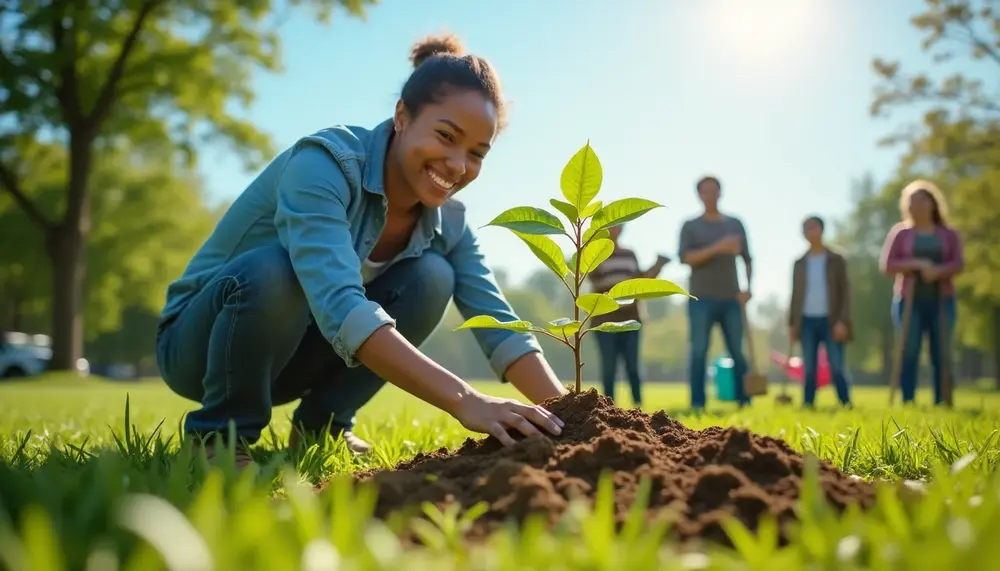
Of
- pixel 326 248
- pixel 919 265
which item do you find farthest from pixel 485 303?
pixel 919 265

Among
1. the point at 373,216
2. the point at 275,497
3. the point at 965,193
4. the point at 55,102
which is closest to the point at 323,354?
the point at 373,216

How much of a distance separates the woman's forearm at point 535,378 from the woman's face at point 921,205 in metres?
6.18

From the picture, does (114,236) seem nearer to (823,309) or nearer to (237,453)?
(823,309)

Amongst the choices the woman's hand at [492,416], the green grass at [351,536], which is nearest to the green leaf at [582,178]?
the woman's hand at [492,416]

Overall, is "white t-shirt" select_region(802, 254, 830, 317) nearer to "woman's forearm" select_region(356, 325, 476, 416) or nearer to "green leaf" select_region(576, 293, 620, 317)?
"green leaf" select_region(576, 293, 620, 317)

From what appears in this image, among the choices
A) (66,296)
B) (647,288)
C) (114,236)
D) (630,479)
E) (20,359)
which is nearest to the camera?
(630,479)

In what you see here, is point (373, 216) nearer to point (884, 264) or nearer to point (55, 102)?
point (884, 264)

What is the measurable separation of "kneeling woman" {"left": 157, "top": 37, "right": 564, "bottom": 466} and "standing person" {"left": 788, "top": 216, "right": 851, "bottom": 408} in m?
5.63

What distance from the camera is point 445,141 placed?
237 cm

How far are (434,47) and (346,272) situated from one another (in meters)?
1.28

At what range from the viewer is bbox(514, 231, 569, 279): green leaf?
190 centimetres

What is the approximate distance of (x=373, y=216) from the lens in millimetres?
2596

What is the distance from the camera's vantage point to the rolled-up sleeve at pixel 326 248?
1899 millimetres

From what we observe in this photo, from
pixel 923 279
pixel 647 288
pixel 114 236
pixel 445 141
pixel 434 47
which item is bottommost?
pixel 923 279
